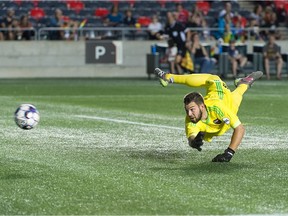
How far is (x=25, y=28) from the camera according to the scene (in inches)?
1287

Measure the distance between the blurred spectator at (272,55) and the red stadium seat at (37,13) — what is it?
7697 millimetres

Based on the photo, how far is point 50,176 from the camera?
966cm

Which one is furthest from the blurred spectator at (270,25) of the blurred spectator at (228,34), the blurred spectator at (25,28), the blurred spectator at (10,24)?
the blurred spectator at (10,24)

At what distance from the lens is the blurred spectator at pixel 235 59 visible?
32.2 metres

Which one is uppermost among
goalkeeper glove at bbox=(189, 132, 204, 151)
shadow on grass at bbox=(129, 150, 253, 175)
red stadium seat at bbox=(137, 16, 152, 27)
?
goalkeeper glove at bbox=(189, 132, 204, 151)

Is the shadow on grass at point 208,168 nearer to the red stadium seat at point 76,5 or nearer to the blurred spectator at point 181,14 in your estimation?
the blurred spectator at point 181,14

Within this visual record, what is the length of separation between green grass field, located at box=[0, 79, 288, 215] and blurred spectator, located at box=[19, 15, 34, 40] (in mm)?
12260

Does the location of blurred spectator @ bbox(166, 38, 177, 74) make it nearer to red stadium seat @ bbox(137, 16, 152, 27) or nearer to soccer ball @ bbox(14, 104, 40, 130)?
red stadium seat @ bbox(137, 16, 152, 27)

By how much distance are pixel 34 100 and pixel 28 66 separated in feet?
40.2

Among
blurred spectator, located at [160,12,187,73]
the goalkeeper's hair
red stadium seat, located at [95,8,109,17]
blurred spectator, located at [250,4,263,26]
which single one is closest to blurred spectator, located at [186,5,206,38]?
blurred spectator, located at [250,4,263,26]

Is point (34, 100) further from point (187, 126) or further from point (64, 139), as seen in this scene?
point (187, 126)

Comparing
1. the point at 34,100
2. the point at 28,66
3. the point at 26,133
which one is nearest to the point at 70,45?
the point at 28,66

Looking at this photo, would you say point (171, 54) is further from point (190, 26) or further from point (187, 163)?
point (187, 163)

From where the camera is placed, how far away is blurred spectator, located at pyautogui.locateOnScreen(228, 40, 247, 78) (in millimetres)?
32250
